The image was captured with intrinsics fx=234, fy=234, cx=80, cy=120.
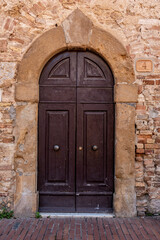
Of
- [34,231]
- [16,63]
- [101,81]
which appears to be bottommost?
[34,231]

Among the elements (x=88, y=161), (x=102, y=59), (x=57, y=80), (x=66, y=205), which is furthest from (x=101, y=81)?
(x=66, y=205)

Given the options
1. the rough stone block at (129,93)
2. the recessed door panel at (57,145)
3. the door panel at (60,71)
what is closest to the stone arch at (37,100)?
the rough stone block at (129,93)

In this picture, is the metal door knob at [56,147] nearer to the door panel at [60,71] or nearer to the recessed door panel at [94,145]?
the recessed door panel at [94,145]

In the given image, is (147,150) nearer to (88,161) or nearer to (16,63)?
(88,161)

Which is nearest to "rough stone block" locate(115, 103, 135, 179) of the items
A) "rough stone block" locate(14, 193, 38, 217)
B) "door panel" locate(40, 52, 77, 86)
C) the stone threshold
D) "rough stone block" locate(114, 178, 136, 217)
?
"rough stone block" locate(114, 178, 136, 217)

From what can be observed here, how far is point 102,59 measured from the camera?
3.99 m

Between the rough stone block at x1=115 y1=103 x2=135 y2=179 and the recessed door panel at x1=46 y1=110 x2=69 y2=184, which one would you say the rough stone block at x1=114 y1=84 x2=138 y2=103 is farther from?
the recessed door panel at x1=46 y1=110 x2=69 y2=184

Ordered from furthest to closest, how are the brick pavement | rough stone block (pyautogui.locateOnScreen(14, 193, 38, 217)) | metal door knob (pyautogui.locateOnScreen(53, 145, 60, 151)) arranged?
metal door knob (pyautogui.locateOnScreen(53, 145, 60, 151))
rough stone block (pyautogui.locateOnScreen(14, 193, 38, 217))
the brick pavement

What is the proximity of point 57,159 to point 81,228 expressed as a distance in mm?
1138

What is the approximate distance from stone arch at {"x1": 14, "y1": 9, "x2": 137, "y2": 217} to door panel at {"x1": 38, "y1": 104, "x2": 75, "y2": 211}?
0.16 m

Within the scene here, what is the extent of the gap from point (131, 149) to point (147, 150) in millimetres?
265

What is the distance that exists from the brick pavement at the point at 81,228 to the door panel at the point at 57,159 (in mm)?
432

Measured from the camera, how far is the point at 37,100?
385cm

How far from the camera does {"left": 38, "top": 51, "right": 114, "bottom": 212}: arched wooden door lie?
393cm
